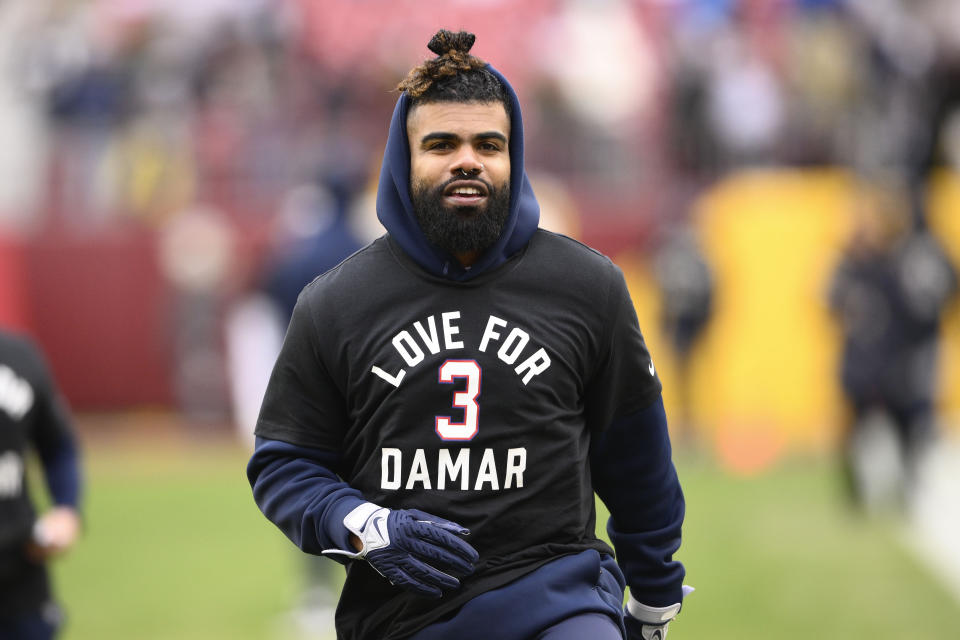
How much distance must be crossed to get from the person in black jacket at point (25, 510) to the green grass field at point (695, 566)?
3.16 m

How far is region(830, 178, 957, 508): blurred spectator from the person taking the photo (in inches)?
463

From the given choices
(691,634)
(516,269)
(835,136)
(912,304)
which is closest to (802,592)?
(691,634)

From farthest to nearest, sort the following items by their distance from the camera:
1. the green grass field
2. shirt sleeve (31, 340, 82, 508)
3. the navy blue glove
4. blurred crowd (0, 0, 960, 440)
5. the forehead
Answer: blurred crowd (0, 0, 960, 440) → the green grass field → shirt sleeve (31, 340, 82, 508) → the forehead → the navy blue glove

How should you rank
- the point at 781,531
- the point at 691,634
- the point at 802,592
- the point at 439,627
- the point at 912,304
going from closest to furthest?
the point at 439,627 → the point at 691,634 → the point at 802,592 → the point at 781,531 → the point at 912,304

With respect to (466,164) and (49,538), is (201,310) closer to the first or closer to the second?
(49,538)

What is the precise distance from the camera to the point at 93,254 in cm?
1714

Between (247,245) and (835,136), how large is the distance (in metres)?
7.07

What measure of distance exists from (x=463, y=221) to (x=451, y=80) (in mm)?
348

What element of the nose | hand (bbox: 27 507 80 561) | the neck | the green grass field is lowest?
the green grass field

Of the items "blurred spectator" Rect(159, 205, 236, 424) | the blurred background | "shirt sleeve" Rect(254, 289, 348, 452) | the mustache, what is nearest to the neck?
the mustache

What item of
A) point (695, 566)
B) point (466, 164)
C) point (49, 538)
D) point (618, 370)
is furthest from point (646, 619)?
point (695, 566)

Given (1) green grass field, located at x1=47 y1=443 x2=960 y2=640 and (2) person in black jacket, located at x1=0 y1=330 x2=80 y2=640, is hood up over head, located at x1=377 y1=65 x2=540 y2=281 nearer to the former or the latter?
(2) person in black jacket, located at x1=0 y1=330 x2=80 y2=640

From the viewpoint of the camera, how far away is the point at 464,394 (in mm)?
3422

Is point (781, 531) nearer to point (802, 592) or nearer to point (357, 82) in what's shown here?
point (802, 592)
